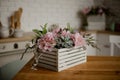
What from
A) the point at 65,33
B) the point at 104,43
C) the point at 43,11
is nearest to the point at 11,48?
the point at 43,11

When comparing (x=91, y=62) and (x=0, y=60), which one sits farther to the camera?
(x=0, y=60)

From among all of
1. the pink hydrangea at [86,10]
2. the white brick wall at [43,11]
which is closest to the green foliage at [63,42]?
the white brick wall at [43,11]

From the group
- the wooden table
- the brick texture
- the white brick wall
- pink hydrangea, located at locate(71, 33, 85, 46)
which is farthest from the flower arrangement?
the brick texture

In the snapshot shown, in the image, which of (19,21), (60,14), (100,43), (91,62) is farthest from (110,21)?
(91,62)

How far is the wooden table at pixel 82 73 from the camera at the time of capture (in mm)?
1397

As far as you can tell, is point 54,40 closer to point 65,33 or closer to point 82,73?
point 65,33

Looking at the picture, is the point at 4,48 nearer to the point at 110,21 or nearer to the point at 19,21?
the point at 19,21

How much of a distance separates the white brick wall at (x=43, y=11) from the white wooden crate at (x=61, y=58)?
2.04m

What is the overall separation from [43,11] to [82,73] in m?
2.46

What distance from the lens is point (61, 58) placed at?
150cm

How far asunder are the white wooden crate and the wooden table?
0.12 ft

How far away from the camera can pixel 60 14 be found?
3984mm

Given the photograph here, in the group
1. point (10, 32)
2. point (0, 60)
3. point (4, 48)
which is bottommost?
point (0, 60)

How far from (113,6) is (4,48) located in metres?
2.53
